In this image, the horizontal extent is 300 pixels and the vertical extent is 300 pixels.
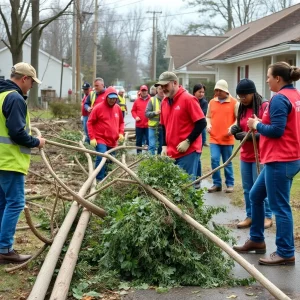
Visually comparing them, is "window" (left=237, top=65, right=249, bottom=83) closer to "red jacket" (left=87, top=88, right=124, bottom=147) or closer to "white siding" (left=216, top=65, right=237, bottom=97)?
"white siding" (left=216, top=65, right=237, bottom=97)

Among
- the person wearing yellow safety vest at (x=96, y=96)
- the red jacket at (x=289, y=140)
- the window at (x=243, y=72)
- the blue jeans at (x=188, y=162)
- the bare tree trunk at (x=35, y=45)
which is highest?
the bare tree trunk at (x=35, y=45)

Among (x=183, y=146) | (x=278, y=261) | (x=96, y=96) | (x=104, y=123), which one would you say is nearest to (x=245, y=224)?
(x=183, y=146)

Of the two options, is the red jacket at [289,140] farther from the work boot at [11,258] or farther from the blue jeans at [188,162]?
the work boot at [11,258]

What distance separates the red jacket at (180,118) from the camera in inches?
288

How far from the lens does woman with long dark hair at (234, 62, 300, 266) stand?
5656 millimetres

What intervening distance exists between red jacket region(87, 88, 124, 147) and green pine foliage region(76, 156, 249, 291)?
4435 mm

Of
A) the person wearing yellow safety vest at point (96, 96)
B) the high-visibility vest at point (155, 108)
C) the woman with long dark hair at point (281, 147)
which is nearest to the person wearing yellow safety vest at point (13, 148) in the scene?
the woman with long dark hair at point (281, 147)

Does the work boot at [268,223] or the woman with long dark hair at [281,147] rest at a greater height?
the woman with long dark hair at [281,147]

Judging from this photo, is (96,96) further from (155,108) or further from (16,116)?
(16,116)

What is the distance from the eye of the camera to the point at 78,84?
37.3 m

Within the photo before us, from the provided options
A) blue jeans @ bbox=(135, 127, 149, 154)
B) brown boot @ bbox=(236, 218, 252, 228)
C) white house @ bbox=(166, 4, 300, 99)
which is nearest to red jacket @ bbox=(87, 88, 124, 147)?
brown boot @ bbox=(236, 218, 252, 228)

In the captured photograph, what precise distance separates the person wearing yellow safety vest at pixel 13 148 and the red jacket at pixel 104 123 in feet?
14.3

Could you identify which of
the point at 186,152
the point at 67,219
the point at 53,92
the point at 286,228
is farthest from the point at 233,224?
the point at 53,92

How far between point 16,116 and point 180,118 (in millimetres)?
2443
